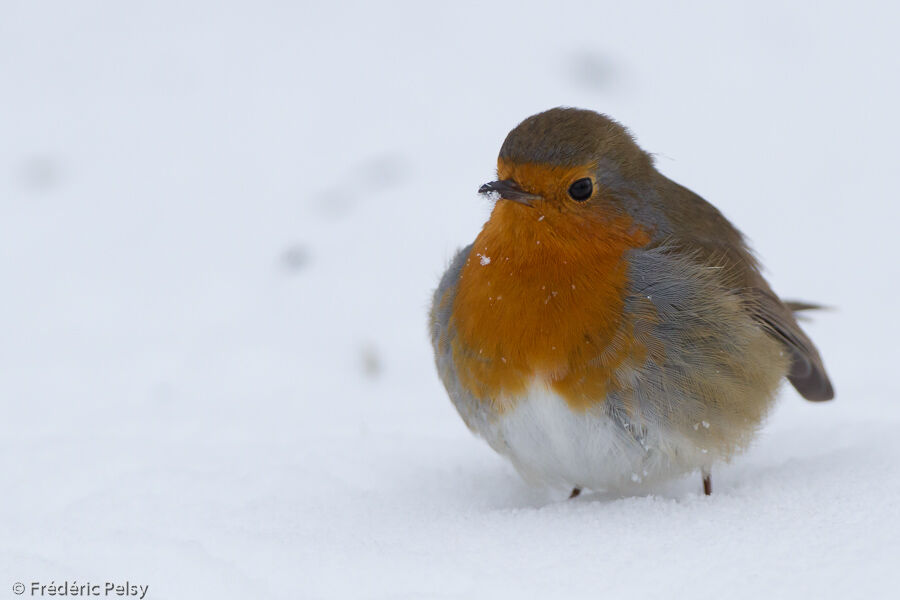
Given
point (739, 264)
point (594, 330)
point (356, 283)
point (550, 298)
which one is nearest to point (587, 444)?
point (594, 330)

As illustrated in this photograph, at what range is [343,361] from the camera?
18.7 feet

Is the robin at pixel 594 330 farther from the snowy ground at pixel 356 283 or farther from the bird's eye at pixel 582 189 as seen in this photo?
the snowy ground at pixel 356 283

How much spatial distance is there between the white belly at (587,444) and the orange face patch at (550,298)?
0.17 ft

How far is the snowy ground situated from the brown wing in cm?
22

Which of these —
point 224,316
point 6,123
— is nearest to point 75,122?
point 6,123

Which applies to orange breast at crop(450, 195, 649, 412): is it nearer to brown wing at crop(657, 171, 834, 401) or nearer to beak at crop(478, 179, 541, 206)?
beak at crop(478, 179, 541, 206)

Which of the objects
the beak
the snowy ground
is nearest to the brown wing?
the snowy ground

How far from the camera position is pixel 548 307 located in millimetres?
3342

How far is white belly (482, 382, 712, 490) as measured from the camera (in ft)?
10.9

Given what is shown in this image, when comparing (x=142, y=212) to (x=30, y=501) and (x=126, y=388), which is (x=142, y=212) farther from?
(x=30, y=501)

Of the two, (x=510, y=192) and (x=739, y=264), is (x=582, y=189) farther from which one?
(x=739, y=264)

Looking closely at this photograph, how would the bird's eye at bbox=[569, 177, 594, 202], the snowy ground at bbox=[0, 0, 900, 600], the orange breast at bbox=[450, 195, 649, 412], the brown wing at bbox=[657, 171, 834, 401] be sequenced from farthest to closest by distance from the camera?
the brown wing at bbox=[657, 171, 834, 401]
the bird's eye at bbox=[569, 177, 594, 202]
the orange breast at bbox=[450, 195, 649, 412]
the snowy ground at bbox=[0, 0, 900, 600]

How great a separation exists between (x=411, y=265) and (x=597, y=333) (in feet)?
11.4

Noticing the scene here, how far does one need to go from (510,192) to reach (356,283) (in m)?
3.31
